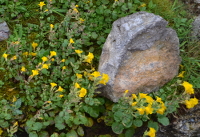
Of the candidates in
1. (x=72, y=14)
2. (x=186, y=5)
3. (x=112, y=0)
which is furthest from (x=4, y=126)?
(x=186, y=5)

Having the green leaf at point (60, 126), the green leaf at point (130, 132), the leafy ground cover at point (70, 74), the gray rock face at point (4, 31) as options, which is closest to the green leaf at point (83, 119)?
the leafy ground cover at point (70, 74)

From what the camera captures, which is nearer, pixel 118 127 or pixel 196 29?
pixel 118 127

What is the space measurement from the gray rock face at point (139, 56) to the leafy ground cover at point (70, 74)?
0.60 feet

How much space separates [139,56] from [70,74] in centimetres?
103

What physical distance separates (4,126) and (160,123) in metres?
2.06

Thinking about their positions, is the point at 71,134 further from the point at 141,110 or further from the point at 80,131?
the point at 141,110

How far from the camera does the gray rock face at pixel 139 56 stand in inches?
141

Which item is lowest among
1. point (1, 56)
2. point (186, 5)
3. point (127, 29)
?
point (1, 56)

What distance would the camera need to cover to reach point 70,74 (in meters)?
3.86

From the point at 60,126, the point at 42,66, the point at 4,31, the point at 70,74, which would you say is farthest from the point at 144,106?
the point at 4,31

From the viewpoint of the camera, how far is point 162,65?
3.84 metres

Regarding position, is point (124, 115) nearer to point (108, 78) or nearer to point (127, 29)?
point (108, 78)

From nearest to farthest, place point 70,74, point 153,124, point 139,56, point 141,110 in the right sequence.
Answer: point 141,110 → point 153,124 → point 139,56 → point 70,74

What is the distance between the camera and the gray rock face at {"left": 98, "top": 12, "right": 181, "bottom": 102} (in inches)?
141
